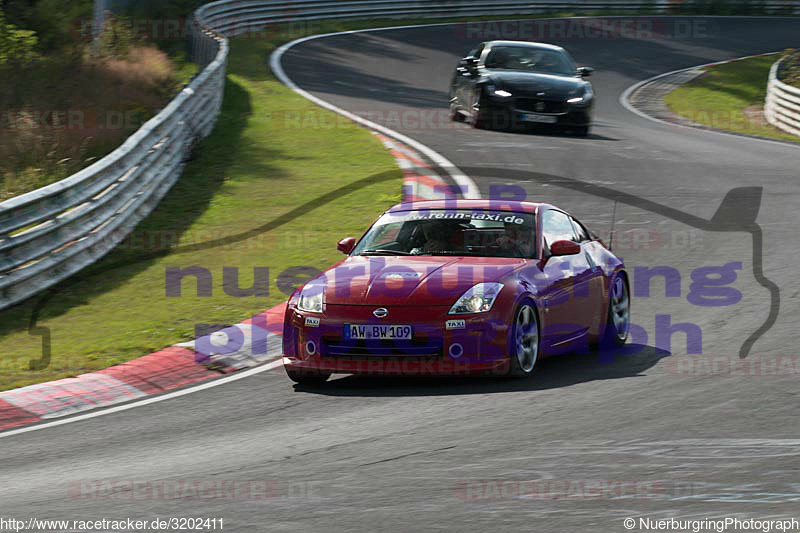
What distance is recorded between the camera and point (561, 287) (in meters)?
8.96

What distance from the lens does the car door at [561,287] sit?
28.9ft

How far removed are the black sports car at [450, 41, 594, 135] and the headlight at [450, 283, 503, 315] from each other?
13.2 metres

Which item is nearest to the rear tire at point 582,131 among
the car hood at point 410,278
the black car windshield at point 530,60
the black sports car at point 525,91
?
the black sports car at point 525,91

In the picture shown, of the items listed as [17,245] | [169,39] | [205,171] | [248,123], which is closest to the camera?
[17,245]

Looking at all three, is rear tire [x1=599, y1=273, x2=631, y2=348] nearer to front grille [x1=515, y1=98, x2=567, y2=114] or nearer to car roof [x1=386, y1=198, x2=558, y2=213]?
car roof [x1=386, y1=198, x2=558, y2=213]

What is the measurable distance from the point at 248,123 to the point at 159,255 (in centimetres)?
887

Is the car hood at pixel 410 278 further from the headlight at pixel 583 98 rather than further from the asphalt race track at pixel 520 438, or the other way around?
the headlight at pixel 583 98

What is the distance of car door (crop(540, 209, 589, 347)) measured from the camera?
28.9ft

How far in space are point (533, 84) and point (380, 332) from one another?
13657 mm

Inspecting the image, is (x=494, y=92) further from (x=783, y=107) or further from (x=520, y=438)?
(x=520, y=438)

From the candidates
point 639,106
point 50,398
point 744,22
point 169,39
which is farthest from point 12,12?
point 744,22

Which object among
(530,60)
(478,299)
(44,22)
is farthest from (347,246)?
(44,22)

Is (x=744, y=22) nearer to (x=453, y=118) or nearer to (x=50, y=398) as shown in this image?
(x=453, y=118)

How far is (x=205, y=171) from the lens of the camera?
57.5ft
